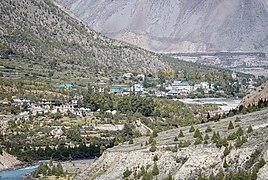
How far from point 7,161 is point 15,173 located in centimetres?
610

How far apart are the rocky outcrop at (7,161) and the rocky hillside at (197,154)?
19103 millimetres

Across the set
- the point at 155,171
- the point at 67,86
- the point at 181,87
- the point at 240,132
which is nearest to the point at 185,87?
the point at 181,87

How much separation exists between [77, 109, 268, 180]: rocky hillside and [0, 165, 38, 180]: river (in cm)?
1134

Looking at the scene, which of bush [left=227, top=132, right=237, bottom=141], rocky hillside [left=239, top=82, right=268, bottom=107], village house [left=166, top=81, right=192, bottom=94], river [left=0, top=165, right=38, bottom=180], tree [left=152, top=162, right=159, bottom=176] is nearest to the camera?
bush [left=227, top=132, right=237, bottom=141]

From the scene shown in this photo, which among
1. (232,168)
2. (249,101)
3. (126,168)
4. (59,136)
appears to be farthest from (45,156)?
(232,168)

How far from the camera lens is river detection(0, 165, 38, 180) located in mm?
79950

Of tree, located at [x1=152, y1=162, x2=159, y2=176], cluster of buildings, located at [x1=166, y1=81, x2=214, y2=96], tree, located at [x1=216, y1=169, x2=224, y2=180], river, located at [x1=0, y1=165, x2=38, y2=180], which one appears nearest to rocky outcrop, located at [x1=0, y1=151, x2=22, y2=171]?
river, located at [x1=0, y1=165, x2=38, y2=180]

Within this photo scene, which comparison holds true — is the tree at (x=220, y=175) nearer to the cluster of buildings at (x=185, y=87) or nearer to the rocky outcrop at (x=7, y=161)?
the rocky outcrop at (x=7, y=161)

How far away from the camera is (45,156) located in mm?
93562

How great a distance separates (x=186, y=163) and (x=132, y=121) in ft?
200

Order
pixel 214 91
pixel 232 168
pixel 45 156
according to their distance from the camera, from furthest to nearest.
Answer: pixel 214 91
pixel 45 156
pixel 232 168

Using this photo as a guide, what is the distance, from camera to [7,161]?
3533 inches

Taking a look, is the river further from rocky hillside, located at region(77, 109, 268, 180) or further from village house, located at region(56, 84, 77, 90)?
village house, located at region(56, 84, 77, 90)

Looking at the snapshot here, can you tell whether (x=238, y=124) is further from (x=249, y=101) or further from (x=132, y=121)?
(x=132, y=121)
